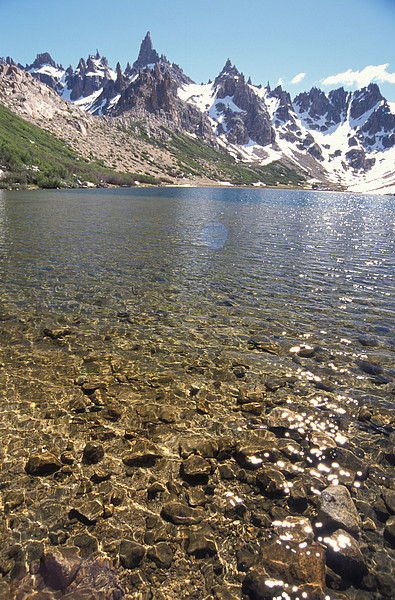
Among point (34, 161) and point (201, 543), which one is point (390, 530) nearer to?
point (201, 543)

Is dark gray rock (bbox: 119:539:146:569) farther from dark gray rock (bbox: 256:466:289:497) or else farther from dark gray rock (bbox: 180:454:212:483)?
dark gray rock (bbox: 256:466:289:497)

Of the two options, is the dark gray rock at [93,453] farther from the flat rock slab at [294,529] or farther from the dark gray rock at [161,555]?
the flat rock slab at [294,529]

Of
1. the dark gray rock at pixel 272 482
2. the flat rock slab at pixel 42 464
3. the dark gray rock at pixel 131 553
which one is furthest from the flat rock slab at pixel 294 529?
the flat rock slab at pixel 42 464

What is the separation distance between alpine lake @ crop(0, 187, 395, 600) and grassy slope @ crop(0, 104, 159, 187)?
10860 cm

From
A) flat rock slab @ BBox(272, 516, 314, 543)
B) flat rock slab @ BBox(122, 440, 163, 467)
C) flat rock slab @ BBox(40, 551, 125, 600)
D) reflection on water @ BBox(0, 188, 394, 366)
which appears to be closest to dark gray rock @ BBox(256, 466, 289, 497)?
flat rock slab @ BBox(272, 516, 314, 543)

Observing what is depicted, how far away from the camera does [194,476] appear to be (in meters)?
6.71

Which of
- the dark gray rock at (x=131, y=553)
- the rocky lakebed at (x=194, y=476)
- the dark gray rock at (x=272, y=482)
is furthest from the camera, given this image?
the dark gray rock at (x=272, y=482)

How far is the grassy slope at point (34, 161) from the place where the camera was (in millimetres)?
112000

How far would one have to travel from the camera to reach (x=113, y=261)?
25125 mm

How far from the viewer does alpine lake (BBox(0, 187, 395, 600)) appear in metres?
4.92

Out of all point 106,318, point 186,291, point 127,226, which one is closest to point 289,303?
point 186,291

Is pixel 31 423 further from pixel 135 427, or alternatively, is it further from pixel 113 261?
pixel 113 261

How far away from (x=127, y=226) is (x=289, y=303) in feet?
106

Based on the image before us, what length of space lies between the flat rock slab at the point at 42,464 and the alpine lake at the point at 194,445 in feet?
0.11
